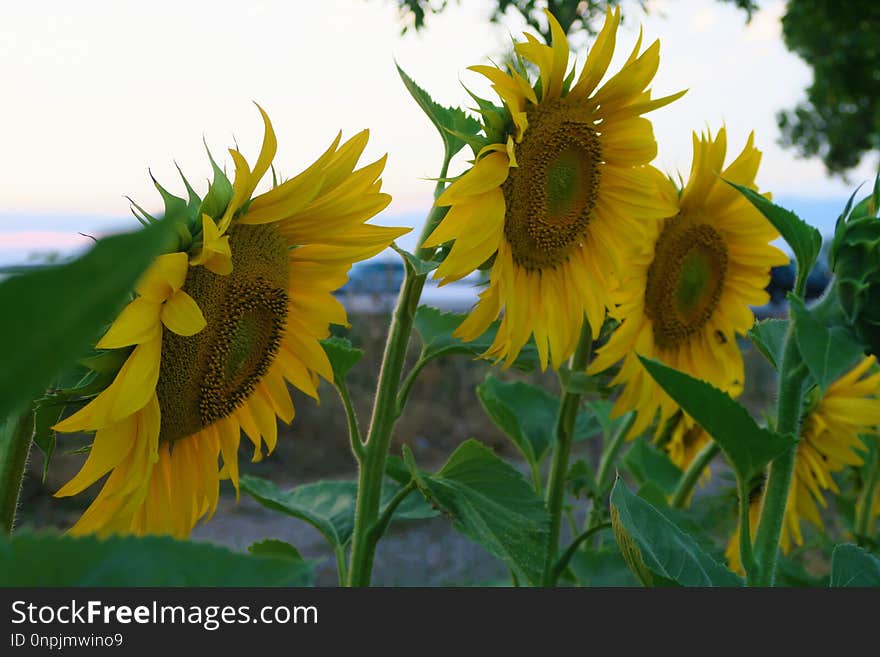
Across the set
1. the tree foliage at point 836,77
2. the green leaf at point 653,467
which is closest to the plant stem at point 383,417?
the green leaf at point 653,467

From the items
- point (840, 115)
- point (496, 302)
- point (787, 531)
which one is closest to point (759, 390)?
point (840, 115)

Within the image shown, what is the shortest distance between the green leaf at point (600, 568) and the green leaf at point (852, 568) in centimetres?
39

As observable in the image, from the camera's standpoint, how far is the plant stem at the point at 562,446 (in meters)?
0.79

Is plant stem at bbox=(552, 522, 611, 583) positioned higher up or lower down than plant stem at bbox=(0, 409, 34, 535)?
lower down

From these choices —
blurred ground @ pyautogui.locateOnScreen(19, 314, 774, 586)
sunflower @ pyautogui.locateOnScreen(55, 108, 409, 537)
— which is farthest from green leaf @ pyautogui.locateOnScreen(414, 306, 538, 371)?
blurred ground @ pyautogui.locateOnScreen(19, 314, 774, 586)

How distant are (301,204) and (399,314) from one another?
4.8 inches

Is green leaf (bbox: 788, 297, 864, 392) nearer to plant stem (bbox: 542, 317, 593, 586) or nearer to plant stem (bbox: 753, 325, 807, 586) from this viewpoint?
plant stem (bbox: 753, 325, 807, 586)

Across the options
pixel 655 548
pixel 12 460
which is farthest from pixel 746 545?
pixel 12 460

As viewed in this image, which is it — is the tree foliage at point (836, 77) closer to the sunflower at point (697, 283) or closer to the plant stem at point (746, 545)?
the sunflower at point (697, 283)

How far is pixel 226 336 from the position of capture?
562 mm

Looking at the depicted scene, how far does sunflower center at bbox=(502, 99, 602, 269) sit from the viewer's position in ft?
2.35

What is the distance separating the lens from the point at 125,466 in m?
0.52

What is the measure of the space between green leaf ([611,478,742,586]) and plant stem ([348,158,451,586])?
0.19 metres

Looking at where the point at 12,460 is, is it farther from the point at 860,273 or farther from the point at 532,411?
the point at 532,411
